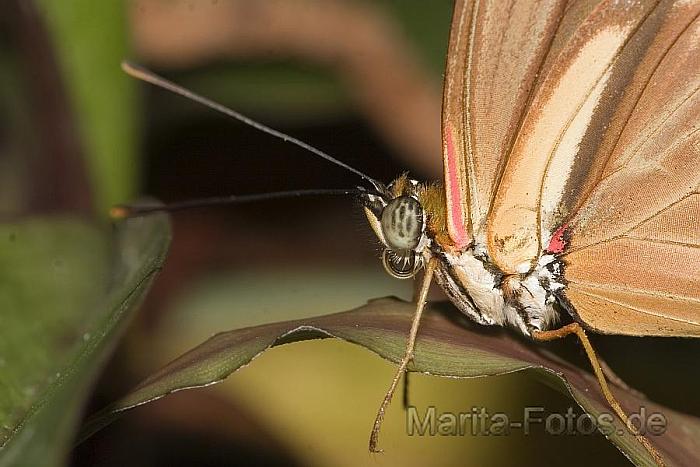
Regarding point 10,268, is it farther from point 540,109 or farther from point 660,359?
point 660,359

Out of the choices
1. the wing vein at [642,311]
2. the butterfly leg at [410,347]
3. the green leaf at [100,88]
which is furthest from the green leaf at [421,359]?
the green leaf at [100,88]

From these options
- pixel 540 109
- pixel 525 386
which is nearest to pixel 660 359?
pixel 525 386

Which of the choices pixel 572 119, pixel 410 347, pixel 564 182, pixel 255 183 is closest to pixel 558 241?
pixel 564 182

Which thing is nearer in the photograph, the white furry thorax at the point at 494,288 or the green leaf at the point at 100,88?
the white furry thorax at the point at 494,288

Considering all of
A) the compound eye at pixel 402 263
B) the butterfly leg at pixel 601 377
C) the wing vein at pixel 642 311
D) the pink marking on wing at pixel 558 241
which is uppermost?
the pink marking on wing at pixel 558 241

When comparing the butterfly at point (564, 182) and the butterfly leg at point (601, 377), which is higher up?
the butterfly at point (564, 182)

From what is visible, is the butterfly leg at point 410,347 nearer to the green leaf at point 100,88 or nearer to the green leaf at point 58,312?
the green leaf at point 58,312

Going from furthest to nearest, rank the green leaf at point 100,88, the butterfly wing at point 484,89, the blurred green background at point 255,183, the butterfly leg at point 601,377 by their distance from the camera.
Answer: the green leaf at point 100,88, the blurred green background at point 255,183, the butterfly wing at point 484,89, the butterfly leg at point 601,377

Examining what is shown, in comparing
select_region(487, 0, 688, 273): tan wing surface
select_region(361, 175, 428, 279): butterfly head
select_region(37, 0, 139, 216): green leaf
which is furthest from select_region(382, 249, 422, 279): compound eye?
select_region(37, 0, 139, 216): green leaf
